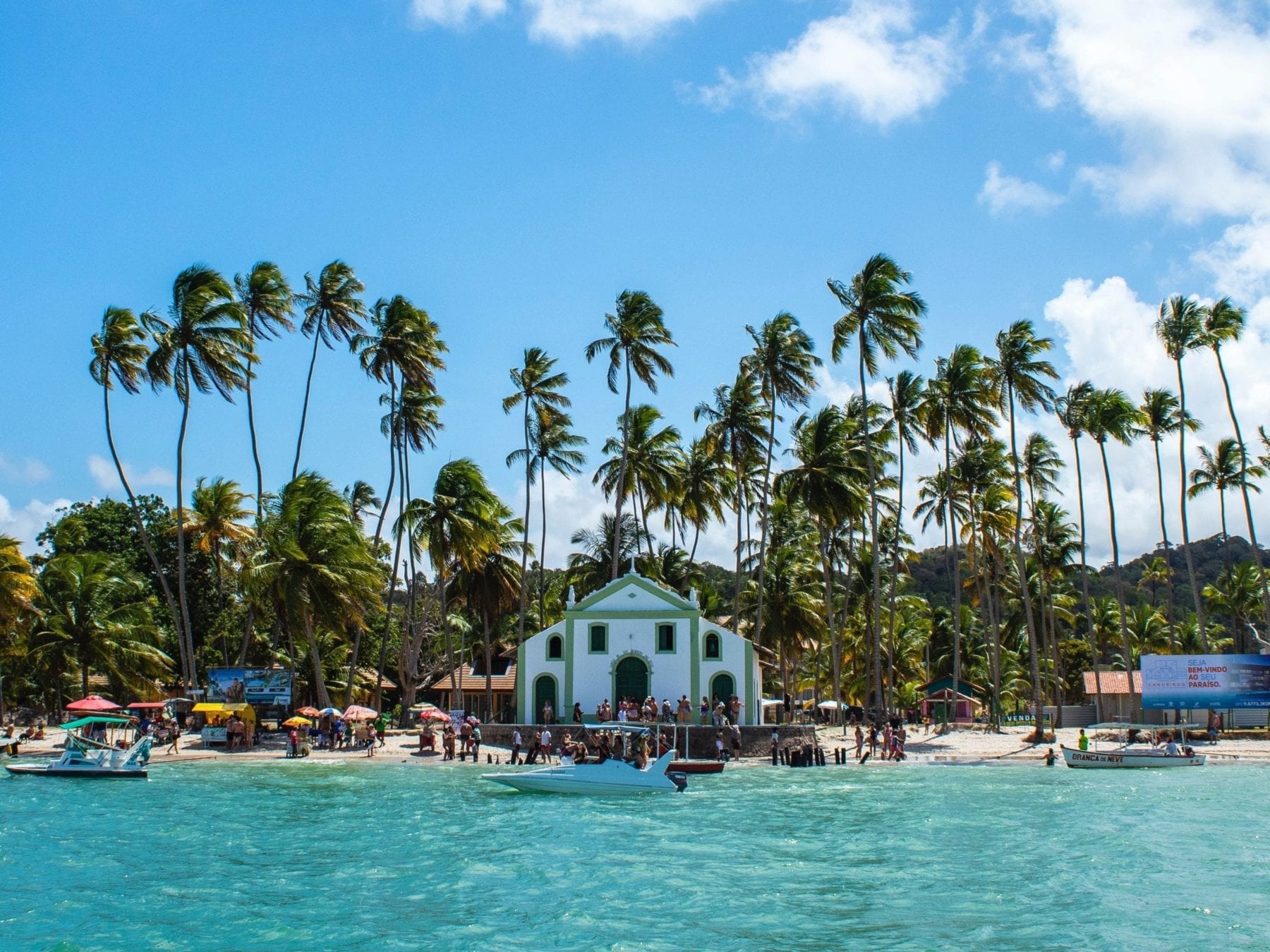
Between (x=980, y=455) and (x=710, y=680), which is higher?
(x=980, y=455)

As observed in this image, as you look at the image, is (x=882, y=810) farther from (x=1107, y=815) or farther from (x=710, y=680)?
(x=710, y=680)

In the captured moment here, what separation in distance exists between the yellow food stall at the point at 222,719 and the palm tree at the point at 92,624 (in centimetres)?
531

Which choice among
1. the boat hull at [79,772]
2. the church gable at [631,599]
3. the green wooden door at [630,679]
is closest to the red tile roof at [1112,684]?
the church gable at [631,599]

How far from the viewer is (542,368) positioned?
59.3 metres

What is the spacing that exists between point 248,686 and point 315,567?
616 cm

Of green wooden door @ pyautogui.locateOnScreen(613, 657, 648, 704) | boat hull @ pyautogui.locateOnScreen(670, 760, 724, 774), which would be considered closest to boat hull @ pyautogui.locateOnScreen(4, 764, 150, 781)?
boat hull @ pyautogui.locateOnScreen(670, 760, 724, 774)

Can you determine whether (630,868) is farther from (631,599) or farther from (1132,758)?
(631,599)

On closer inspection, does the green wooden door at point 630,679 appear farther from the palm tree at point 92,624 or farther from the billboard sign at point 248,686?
the palm tree at point 92,624

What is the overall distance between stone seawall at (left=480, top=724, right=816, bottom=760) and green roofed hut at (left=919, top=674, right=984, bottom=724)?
72.3 feet

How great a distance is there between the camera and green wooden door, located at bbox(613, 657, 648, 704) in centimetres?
4741

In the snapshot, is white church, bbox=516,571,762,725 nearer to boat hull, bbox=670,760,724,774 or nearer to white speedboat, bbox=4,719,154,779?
boat hull, bbox=670,760,724,774

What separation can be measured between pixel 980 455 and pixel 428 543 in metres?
28.9

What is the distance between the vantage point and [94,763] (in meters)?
34.7

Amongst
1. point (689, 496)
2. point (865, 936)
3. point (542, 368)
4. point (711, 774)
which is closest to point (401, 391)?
point (542, 368)
